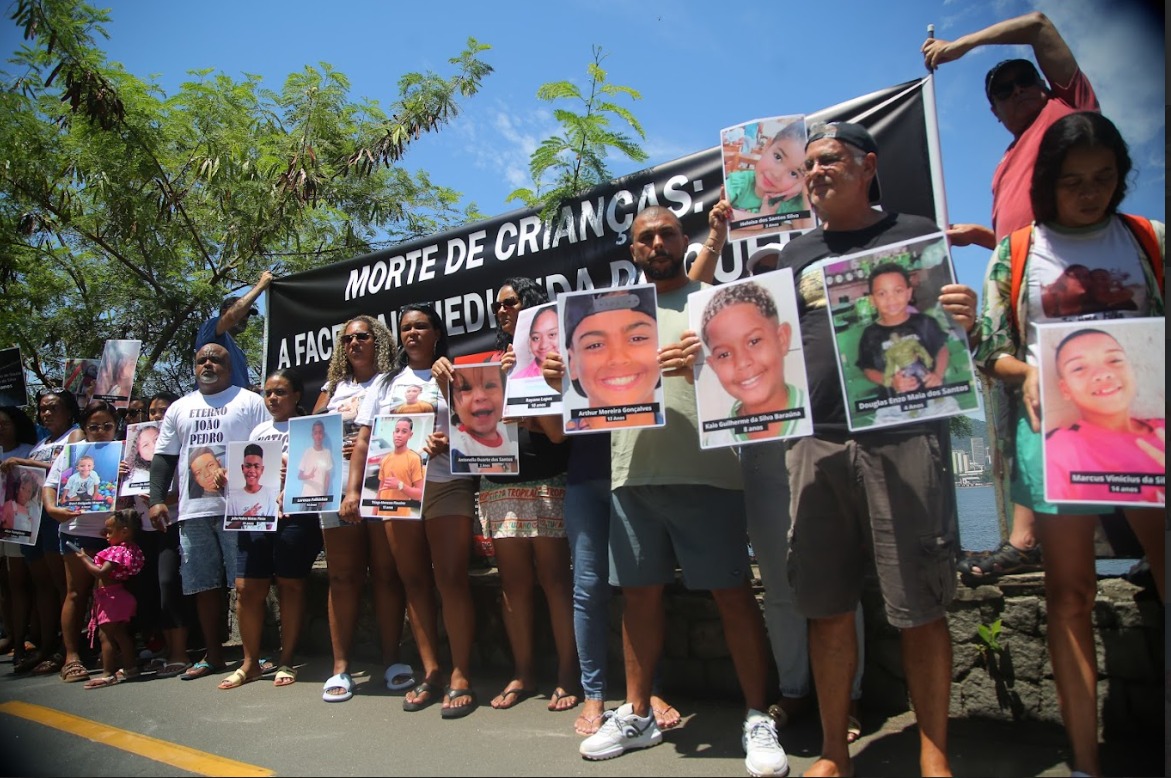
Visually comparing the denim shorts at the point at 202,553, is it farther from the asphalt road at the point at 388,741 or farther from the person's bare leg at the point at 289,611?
the asphalt road at the point at 388,741

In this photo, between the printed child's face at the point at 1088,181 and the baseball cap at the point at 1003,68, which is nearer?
the printed child's face at the point at 1088,181

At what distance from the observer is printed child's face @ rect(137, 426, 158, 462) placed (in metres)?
5.45

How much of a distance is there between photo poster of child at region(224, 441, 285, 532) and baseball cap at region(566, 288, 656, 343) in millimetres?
2351

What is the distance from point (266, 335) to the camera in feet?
21.7

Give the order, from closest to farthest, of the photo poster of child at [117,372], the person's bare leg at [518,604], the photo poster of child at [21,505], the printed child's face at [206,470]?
the person's bare leg at [518,604] < the printed child's face at [206,470] < the photo poster of child at [21,505] < the photo poster of child at [117,372]

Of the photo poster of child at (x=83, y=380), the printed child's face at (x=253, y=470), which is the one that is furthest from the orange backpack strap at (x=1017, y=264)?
the photo poster of child at (x=83, y=380)

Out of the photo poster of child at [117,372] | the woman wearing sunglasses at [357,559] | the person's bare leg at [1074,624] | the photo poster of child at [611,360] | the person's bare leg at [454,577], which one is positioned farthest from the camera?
the photo poster of child at [117,372]

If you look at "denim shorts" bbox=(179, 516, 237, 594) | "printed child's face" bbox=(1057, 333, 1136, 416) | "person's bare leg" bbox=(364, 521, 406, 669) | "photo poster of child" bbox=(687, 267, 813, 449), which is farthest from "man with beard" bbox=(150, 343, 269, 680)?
"printed child's face" bbox=(1057, 333, 1136, 416)

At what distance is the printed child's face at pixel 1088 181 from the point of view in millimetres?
2451

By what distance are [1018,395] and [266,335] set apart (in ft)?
19.0

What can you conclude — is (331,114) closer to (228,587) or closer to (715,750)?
(228,587)

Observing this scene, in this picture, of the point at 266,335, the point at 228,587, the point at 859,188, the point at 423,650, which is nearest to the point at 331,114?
the point at 266,335

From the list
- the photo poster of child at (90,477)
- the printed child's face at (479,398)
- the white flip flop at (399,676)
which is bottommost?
the white flip flop at (399,676)

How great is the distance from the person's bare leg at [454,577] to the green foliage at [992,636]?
2327mm
